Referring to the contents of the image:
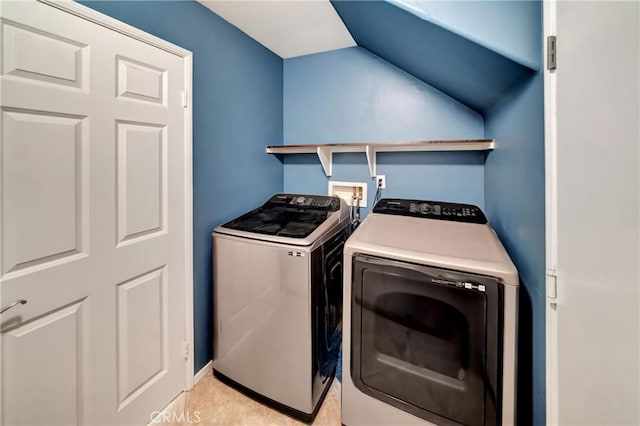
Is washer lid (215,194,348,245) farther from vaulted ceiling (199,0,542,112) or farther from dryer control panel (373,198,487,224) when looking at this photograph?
vaulted ceiling (199,0,542,112)

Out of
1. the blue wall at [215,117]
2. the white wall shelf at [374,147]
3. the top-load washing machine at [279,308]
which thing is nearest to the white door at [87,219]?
the blue wall at [215,117]

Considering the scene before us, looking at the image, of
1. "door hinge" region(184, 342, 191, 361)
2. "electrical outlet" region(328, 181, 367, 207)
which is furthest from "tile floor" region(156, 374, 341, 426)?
"electrical outlet" region(328, 181, 367, 207)

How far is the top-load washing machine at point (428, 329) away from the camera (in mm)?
940

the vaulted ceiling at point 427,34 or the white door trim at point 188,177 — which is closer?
the vaulted ceiling at point 427,34

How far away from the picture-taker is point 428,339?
1068 mm

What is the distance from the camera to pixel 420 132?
1.99 meters

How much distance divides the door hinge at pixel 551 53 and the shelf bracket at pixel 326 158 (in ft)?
4.85

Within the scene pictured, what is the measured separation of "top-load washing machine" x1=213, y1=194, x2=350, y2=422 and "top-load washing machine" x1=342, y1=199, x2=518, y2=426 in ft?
0.81

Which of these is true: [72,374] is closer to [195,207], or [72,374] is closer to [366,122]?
[195,207]

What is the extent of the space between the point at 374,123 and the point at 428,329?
162 centimetres

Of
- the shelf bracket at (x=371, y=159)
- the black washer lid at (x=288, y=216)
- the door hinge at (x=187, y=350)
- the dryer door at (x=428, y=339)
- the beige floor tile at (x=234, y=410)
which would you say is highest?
the shelf bracket at (x=371, y=159)
